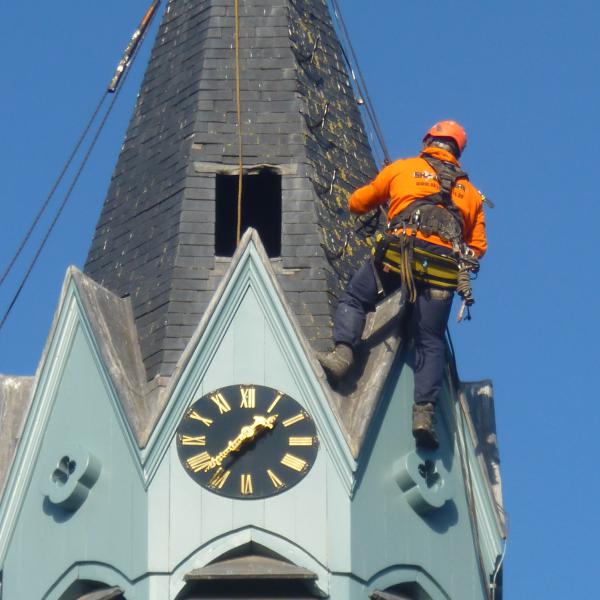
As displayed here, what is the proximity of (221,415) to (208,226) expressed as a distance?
3.08 meters

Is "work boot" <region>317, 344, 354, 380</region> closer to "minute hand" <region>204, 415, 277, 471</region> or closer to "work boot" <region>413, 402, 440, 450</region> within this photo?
"work boot" <region>413, 402, 440, 450</region>

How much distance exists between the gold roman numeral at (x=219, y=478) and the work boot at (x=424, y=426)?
225cm

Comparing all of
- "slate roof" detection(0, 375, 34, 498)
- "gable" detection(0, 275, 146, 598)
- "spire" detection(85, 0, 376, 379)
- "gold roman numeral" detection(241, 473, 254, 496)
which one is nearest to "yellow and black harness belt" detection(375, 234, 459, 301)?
"spire" detection(85, 0, 376, 379)

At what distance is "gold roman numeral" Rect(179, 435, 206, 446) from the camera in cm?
3453

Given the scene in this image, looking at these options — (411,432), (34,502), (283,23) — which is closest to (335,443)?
(411,432)

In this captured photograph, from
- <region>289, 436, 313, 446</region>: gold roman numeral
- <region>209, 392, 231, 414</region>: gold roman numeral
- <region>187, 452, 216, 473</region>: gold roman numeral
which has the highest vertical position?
<region>209, 392, 231, 414</region>: gold roman numeral

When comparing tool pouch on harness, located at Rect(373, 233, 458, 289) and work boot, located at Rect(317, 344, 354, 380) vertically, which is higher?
tool pouch on harness, located at Rect(373, 233, 458, 289)

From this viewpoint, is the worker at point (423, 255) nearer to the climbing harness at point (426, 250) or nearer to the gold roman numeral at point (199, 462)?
the climbing harness at point (426, 250)

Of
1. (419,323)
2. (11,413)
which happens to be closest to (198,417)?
(419,323)

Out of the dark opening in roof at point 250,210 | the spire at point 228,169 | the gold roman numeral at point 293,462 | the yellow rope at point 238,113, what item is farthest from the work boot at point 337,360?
Result: the dark opening in roof at point 250,210

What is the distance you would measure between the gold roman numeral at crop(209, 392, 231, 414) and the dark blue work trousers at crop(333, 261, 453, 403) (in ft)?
4.76

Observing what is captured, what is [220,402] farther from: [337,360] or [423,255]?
[423,255]

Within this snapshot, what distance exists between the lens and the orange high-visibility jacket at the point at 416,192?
35375 millimetres

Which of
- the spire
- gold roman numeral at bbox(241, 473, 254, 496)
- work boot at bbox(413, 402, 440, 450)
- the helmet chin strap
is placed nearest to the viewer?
gold roman numeral at bbox(241, 473, 254, 496)
